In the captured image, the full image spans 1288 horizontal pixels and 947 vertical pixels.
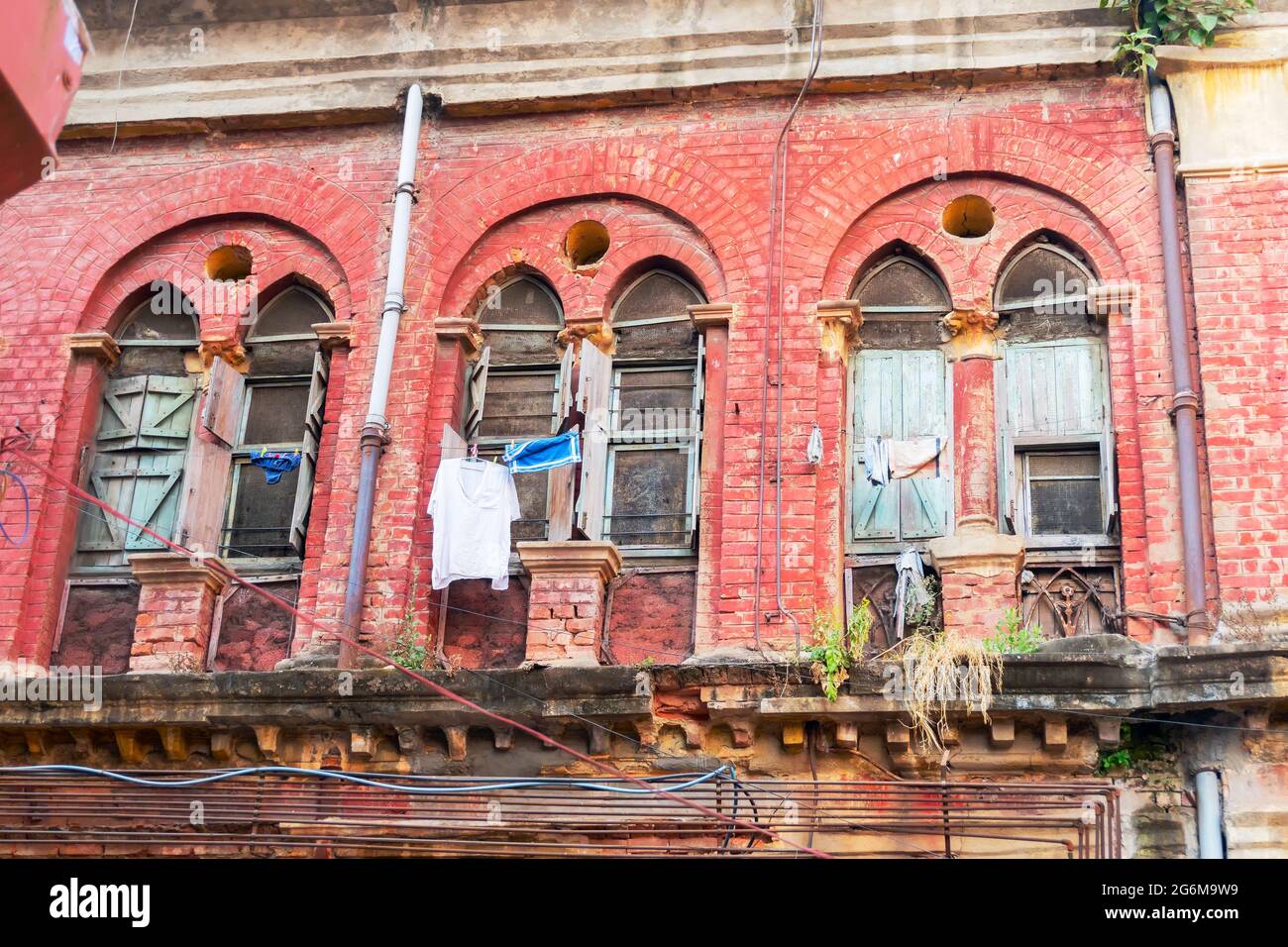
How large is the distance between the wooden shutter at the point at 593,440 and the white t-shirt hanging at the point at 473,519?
0.47m

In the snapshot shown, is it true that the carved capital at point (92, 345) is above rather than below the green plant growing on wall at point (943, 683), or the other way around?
above

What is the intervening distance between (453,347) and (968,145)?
12.7 feet

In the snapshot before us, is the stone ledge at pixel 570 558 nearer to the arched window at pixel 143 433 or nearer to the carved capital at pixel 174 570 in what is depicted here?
the carved capital at pixel 174 570

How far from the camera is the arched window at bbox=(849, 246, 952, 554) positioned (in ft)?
37.9

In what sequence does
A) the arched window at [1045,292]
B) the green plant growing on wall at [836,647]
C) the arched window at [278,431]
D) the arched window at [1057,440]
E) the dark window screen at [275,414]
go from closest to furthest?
the green plant growing on wall at [836,647], the arched window at [1057,440], the arched window at [1045,292], the arched window at [278,431], the dark window screen at [275,414]

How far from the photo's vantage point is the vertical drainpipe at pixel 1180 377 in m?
10.6

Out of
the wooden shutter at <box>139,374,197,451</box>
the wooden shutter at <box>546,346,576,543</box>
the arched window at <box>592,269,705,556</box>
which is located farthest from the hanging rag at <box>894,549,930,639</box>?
the wooden shutter at <box>139,374,197,451</box>

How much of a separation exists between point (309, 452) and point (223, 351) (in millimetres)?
1134

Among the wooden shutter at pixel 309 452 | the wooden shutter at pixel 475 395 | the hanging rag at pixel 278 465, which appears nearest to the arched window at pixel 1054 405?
the wooden shutter at pixel 475 395

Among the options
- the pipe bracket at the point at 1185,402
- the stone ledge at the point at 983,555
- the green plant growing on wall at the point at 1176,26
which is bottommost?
the stone ledge at the point at 983,555

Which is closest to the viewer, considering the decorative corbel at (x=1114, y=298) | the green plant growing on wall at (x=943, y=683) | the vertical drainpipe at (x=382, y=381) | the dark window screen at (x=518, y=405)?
the green plant growing on wall at (x=943, y=683)

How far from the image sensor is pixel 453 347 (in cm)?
1255
